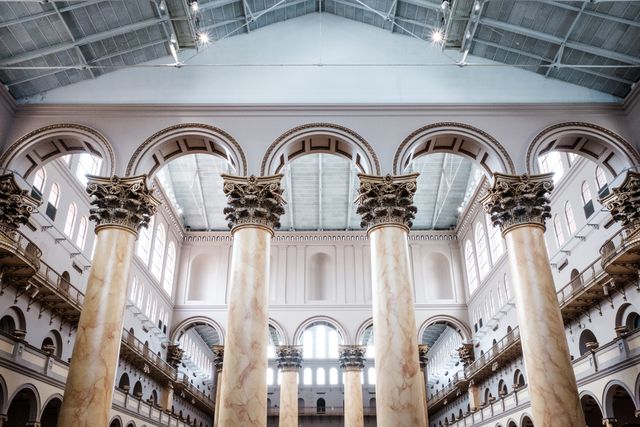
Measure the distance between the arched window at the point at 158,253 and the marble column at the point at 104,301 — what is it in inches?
630

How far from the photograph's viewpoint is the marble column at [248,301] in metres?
9.64

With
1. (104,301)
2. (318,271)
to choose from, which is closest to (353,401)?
(318,271)

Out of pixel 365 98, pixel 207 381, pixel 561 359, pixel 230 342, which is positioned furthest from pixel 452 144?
pixel 207 381

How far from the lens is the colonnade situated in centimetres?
976

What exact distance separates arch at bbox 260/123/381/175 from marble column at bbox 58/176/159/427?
303cm

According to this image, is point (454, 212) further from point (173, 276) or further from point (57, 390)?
point (57, 390)

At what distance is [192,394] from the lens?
32844 mm

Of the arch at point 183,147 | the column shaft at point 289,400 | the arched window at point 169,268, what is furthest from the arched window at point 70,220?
the column shaft at point 289,400

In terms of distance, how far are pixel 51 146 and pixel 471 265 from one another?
74.2 feet

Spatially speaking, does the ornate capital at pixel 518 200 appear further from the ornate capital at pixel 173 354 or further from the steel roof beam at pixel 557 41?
the ornate capital at pixel 173 354

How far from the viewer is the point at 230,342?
10234 millimetres

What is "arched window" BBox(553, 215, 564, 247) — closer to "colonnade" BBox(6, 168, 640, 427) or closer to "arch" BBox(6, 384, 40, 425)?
"colonnade" BBox(6, 168, 640, 427)

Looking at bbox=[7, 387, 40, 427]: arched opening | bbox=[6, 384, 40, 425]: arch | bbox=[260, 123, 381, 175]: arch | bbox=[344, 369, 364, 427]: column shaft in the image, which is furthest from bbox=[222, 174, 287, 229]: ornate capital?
bbox=[344, 369, 364, 427]: column shaft

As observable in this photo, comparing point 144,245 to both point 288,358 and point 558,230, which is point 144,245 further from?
point 558,230
